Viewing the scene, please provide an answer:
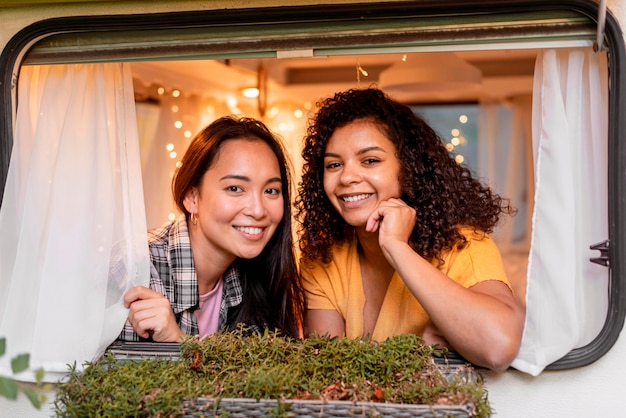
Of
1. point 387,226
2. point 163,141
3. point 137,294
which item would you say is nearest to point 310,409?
point 387,226

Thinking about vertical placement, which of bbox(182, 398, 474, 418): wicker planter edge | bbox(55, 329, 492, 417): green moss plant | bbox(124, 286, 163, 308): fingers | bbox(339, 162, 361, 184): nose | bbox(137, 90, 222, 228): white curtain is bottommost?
bbox(182, 398, 474, 418): wicker planter edge

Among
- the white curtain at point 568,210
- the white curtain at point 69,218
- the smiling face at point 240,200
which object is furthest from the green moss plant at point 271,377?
the smiling face at point 240,200

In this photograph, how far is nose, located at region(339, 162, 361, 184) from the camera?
2516 mm

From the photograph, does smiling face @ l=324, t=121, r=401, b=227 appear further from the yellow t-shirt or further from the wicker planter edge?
the wicker planter edge

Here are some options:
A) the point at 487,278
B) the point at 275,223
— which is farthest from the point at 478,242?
the point at 275,223

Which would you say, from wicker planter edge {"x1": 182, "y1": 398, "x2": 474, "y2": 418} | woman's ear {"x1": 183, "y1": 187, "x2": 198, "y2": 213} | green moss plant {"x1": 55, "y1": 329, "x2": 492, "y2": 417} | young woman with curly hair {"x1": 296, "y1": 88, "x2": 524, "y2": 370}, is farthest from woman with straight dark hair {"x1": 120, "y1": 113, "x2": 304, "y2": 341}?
wicker planter edge {"x1": 182, "y1": 398, "x2": 474, "y2": 418}

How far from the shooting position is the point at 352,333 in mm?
2674

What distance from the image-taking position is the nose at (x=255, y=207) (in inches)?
102

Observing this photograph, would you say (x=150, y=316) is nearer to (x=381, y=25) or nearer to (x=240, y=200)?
(x=240, y=200)

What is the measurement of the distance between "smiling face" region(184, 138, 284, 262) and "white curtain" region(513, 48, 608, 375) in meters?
0.96

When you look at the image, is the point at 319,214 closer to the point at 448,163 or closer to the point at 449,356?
the point at 448,163

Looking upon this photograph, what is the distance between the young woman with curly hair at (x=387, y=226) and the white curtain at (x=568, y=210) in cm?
11

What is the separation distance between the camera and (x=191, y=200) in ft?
9.09

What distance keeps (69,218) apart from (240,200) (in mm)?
589
